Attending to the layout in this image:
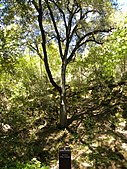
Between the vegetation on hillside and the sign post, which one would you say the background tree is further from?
the sign post

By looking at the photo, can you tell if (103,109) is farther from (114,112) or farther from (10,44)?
(10,44)

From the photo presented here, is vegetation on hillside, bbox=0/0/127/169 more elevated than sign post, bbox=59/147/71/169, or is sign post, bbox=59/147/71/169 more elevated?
vegetation on hillside, bbox=0/0/127/169

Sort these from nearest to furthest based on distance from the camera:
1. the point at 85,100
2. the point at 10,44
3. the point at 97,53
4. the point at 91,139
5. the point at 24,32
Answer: the point at 10,44 < the point at 91,139 < the point at 24,32 < the point at 97,53 < the point at 85,100

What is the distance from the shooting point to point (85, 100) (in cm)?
1639

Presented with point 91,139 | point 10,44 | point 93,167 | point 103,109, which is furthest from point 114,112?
point 10,44

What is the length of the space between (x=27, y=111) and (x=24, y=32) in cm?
446

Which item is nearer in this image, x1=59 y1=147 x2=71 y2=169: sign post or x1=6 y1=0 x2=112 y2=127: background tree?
x1=59 y1=147 x2=71 y2=169: sign post

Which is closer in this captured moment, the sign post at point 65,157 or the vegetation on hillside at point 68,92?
the sign post at point 65,157

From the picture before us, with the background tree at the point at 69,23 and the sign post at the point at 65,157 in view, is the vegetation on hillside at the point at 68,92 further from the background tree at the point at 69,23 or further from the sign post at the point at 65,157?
the sign post at the point at 65,157

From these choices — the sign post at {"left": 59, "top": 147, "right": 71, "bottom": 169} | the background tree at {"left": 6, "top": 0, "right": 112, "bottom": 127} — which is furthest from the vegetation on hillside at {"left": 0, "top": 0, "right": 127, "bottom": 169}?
the sign post at {"left": 59, "top": 147, "right": 71, "bottom": 169}

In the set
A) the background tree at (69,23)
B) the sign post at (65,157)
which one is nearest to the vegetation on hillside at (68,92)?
the background tree at (69,23)

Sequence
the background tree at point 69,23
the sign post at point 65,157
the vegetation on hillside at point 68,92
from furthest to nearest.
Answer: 1. the background tree at point 69,23
2. the vegetation on hillside at point 68,92
3. the sign post at point 65,157

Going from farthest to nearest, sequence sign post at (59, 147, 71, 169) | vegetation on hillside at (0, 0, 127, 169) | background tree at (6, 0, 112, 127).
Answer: background tree at (6, 0, 112, 127), vegetation on hillside at (0, 0, 127, 169), sign post at (59, 147, 71, 169)

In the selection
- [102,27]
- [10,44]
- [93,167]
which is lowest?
[93,167]
